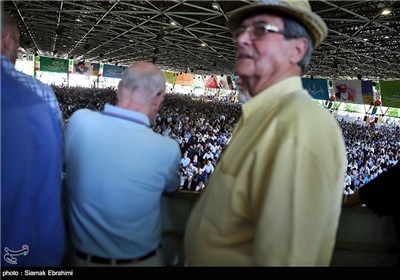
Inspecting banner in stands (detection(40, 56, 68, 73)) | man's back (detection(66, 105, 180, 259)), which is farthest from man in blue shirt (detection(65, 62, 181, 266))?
banner in stands (detection(40, 56, 68, 73))

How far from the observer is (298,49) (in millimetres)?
1190

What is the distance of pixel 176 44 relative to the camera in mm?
25219

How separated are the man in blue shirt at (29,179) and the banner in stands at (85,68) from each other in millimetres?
28149

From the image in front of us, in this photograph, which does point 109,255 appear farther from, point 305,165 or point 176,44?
point 176,44

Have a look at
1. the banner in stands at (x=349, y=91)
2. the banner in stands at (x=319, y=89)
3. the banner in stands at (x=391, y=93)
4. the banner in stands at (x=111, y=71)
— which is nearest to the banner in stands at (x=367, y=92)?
the banner in stands at (x=349, y=91)

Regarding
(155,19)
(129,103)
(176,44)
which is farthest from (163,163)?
(176,44)

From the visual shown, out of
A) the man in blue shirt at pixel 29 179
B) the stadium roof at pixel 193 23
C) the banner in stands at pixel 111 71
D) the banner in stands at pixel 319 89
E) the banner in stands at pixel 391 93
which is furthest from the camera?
the banner in stands at pixel 111 71

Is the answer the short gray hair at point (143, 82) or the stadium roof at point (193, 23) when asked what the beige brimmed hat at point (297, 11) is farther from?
the stadium roof at point (193, 23)

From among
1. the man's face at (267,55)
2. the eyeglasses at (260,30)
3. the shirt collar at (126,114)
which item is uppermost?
the eyeglasses at (260,30)

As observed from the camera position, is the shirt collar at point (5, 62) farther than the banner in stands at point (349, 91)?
No

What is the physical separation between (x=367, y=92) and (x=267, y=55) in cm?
1527

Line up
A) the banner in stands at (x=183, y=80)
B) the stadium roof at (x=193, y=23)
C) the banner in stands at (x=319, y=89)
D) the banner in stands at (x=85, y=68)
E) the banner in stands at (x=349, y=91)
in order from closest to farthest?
the stadium roof at (x=193, y=23)
the banner in stands at (x=349, y=91)
the banner in stands at (x=319, y=89)
the banner in stands at (x=85, y=68)
the banner in stands at (x=183, y=80)

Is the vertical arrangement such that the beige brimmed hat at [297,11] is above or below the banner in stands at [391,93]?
below

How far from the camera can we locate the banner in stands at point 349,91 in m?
14.5
